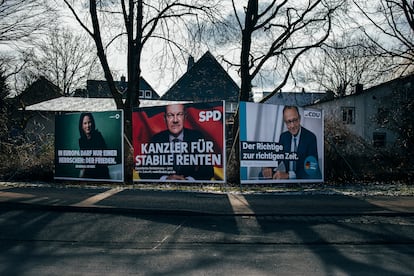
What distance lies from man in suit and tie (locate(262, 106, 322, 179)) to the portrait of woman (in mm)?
5206

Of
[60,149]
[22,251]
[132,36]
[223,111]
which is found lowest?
[22,251]

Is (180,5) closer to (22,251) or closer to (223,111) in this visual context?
(223,111)

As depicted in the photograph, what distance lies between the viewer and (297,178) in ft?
45.6

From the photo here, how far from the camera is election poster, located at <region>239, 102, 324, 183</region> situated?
13070mm

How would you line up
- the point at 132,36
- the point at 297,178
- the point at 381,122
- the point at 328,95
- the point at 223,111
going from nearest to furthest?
the point at 223,111, the point at 297,178, the point at 132,36, the point at 381,122, the point at 328,95

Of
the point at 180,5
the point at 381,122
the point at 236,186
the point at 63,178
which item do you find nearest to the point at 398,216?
the point at 236,186

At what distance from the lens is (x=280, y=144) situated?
13656mm

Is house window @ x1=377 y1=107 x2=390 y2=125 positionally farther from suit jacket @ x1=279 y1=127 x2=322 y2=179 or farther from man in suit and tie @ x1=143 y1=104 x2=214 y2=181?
man in suit and tie @ x1=143 y1=104 x2=214 y2=181

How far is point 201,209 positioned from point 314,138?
618cm

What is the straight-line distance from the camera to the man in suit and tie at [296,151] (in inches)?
540

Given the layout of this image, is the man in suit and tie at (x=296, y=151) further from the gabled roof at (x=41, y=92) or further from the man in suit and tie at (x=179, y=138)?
the gabled roof at (x=41, y=92)

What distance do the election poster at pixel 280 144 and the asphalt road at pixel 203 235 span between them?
1824 mm

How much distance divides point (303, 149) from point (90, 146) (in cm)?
658

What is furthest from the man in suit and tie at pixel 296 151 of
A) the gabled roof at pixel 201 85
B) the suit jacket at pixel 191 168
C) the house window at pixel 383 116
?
the gabled roof at pixel 201 85
